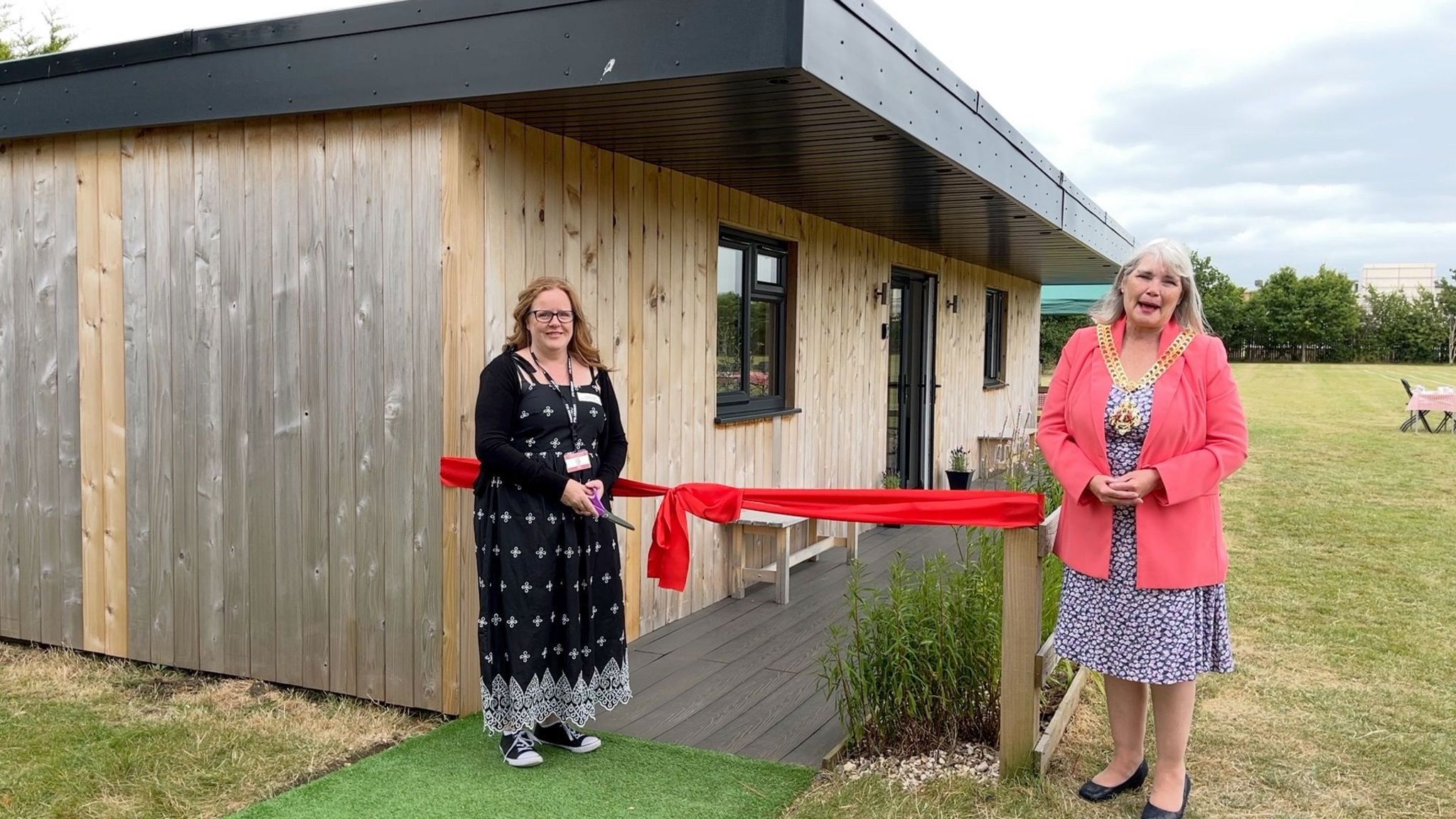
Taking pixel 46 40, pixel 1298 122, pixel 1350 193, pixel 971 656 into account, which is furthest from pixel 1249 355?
pixel 1350 193

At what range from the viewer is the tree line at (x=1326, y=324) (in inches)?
2019

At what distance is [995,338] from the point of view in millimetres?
13039

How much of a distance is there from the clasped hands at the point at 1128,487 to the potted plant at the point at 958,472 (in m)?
7.25

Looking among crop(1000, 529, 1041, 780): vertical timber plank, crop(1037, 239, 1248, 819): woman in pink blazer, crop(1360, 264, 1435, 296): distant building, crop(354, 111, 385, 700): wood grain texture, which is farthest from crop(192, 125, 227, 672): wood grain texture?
crop(1360, 264, 1435, 296): distant building

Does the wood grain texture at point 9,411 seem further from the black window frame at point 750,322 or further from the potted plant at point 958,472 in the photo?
the potted plant at point 958,472

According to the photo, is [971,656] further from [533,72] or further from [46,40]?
[46,40]

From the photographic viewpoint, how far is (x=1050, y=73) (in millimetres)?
22047

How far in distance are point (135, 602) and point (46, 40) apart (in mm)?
19391

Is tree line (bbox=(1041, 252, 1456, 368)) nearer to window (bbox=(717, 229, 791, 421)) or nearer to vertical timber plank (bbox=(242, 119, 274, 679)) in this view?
window (bbox=(717, 229, 791, 421))

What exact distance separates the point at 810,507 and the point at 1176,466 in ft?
3.93

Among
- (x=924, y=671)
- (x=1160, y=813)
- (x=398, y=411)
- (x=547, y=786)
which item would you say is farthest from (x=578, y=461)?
(x=1160, y=813)

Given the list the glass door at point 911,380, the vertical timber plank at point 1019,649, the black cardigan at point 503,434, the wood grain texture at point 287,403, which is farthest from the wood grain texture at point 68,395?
the glass door at point 911,380

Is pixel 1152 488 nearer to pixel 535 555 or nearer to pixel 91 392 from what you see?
pixel 535 555

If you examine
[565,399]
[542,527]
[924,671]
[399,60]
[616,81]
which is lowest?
[924,671]
